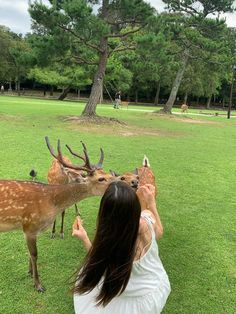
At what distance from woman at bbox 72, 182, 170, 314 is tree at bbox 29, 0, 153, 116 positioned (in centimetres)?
1229

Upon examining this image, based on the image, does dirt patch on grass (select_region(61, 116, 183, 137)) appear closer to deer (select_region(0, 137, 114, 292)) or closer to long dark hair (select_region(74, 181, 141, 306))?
deer (select_region(0, 137, 114, 292))

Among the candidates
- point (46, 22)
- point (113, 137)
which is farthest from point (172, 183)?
point (46, 22)

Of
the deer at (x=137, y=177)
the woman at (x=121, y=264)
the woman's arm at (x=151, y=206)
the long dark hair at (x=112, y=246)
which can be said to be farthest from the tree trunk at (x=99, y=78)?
the long dark hair at (x=112, y=246)

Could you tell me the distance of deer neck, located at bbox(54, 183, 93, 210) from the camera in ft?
12.7

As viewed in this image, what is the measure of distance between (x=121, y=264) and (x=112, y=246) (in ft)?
0.56

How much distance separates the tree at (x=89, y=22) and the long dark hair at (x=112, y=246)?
1248cm

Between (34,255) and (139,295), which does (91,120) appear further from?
(139,295)

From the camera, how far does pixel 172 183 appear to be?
776 cm

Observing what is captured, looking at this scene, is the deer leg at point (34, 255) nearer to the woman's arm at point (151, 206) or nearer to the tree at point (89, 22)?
the woman's arm at point (151, 206)

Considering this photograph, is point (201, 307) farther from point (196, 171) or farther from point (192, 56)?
point (192, 56)

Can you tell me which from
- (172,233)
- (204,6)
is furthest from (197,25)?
(172,233)

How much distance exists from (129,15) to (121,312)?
14488 millimetres

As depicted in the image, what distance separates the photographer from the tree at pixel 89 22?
1423 cm

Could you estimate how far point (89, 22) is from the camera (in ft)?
47.3
